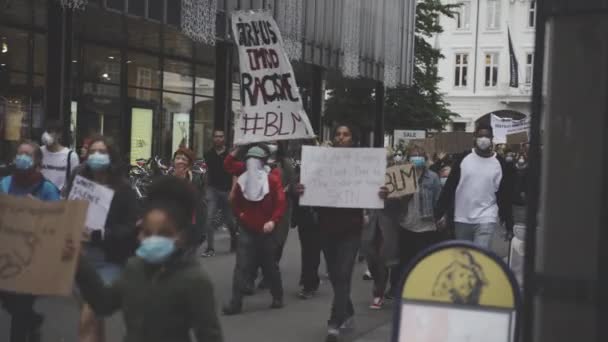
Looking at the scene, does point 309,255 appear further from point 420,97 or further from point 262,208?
point 420,97

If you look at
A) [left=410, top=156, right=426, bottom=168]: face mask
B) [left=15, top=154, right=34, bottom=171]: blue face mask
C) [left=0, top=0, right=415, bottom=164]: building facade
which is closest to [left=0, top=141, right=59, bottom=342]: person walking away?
[left=15, top=154, right=34, bottom=171]: blue face mask

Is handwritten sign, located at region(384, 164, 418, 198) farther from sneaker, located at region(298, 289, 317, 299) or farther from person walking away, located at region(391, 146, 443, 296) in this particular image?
sneaker, located at region(298, 289, 317, 299)

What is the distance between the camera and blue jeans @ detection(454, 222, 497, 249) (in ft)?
29.3

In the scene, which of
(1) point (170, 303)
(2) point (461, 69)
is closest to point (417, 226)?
(1) point (170, 303)

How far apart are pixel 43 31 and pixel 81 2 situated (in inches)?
173

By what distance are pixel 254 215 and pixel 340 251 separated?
139cm

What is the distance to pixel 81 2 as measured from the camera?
14273 millimetres

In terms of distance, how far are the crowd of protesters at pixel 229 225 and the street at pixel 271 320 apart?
199mm

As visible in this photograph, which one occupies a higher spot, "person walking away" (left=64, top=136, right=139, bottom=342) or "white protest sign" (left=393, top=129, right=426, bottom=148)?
"white protest sign" (left=393, top=129, right=426, bottom=148)

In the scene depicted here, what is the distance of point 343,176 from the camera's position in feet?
25.8

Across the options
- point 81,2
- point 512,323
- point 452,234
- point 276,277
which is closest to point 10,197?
point 512,323

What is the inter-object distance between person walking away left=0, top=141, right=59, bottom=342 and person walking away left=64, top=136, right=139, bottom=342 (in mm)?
570

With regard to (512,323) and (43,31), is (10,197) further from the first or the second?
(43,31)

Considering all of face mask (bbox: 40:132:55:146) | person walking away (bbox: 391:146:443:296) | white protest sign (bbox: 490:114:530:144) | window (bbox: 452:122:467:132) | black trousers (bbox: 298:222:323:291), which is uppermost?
window (bbox: 452:122:467:132)
